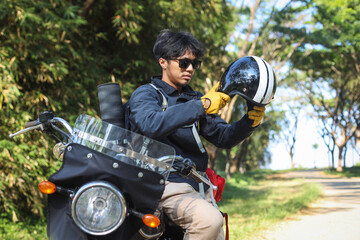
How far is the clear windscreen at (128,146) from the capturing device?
5.92ft

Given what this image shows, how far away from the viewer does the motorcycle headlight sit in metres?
1.65

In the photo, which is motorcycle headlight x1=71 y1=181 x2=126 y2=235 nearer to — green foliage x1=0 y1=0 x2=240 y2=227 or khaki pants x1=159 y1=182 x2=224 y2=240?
khaki pants x1=159 y1=182 x2=224 y2=240

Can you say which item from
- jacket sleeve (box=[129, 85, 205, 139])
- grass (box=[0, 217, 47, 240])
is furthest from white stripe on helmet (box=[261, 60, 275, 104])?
grass (box=[0, 217, 47, 240])

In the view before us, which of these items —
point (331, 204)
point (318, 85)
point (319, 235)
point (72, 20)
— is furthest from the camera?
point (318, 85)

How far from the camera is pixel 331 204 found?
979 cm

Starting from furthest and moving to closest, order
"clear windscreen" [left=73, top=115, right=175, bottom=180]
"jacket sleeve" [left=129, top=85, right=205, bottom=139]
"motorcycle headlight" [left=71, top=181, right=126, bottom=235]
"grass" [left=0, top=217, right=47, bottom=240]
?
"grass" [left=0, top=217, right=47, bottom=240], "jacket sleeve" [left=129, top=85, right=205, bottom=139], "clear windscreen" [left=73, top=115, right=175, bottom=180], "motorcycle headlight" [left=71, top=181, right=126, bottom=235]

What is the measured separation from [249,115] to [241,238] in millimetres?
3884

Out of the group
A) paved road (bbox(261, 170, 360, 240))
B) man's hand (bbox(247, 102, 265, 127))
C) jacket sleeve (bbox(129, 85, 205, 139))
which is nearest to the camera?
jacket sleeve (bbox(129, 85, 205, 139))

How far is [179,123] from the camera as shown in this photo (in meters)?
1.93

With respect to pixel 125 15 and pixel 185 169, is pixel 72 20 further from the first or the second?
pixel 185 169

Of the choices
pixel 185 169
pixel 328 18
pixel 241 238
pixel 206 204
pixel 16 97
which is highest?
pixel 328 18

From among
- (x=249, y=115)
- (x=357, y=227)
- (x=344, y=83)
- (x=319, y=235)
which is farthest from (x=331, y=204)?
(x=344, y=83)

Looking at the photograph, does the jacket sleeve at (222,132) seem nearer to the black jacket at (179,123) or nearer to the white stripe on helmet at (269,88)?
the black jacket at (179,123)

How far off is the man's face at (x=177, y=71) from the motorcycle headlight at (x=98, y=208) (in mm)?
1035
